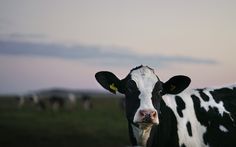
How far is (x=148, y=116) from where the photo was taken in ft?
24.5

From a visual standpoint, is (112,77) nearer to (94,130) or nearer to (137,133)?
(137,133)

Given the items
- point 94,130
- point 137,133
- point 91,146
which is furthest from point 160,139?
point 94,130

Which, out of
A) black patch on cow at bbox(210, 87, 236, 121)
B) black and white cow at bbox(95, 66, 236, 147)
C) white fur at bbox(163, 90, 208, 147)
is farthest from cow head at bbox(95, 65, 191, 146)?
black patch on cow at bbox(210, 87, 236, 121)

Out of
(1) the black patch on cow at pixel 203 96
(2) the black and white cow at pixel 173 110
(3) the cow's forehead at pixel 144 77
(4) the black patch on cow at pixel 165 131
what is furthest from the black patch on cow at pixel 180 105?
(3) the cow's forehead at pixel 144 77

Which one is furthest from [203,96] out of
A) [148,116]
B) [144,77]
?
[148,116]

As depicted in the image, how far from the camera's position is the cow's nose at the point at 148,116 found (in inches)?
294

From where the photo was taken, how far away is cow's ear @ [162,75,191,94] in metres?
8.70

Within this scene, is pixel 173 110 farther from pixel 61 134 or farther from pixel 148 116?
pixel 61 134

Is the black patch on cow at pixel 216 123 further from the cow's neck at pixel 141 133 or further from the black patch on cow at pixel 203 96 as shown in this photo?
the cow's neck at pixel 141 133

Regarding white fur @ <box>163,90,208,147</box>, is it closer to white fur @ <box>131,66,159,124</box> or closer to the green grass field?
white fur @ <box>131,66,159,124</box>

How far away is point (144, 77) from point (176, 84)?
29.9 inches

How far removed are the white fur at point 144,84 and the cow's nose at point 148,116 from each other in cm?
6

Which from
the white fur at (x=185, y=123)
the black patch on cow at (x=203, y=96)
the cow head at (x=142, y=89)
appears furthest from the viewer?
the black patch on cow at (x=203, y=96)

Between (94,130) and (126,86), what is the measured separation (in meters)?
16.7
